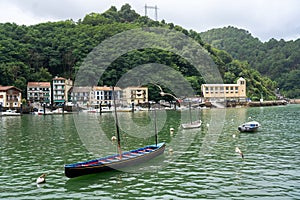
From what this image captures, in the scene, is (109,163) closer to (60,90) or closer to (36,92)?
(36,92)

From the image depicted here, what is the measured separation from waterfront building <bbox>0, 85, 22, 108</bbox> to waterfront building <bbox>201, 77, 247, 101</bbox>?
234ft

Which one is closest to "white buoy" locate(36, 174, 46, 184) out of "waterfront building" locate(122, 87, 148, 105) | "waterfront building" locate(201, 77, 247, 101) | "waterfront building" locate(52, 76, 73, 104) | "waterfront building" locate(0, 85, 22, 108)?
"waterfront building" locate(0, 85, 22, 108)

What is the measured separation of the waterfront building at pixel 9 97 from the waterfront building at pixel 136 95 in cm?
3694

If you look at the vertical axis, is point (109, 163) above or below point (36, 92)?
below

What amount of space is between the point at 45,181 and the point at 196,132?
2678 centimetres

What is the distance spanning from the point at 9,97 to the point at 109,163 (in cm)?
8815

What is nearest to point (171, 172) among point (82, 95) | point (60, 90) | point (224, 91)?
point (82, 95)

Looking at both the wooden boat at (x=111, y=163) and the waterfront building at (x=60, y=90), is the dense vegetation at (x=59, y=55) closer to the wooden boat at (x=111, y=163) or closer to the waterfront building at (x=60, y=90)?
the waterfront building at (x=60, y=90)

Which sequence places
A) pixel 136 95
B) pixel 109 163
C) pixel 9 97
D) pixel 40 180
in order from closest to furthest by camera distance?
1. pixel 40 180
2. pixel 109 163
3. pixel 9 97
4. pixel 136 95

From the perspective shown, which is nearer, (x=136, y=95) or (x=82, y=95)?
(x=82, y=95)

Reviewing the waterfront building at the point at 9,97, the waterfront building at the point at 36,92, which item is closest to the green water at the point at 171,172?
the waterfront building at the point at 9,97

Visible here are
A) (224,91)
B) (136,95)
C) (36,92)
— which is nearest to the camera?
(36,92)

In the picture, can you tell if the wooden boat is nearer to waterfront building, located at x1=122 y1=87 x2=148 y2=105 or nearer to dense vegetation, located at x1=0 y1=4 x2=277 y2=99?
waterfront building, located at x1=122 y1=87 x2=148 y2=105

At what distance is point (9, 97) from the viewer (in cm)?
10050
